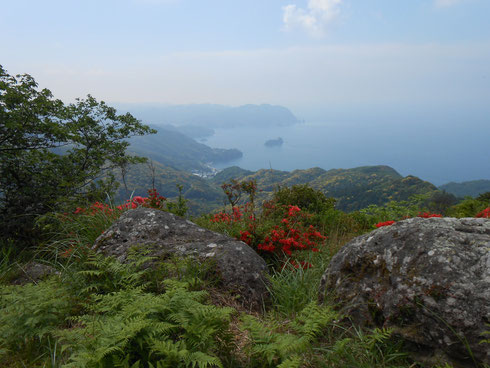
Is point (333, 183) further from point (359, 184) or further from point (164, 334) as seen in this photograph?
point (164, 334)

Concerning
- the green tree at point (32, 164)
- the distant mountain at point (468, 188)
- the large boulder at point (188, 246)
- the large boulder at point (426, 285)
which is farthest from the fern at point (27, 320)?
the distant mountain at point (468, 188)

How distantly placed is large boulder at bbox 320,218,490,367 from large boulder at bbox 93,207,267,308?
3.11 ft

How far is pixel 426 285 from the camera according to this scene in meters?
2.43

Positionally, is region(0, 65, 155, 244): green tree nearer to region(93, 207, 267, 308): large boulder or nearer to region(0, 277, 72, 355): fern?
region(93, 207, 267, 308): large boulder

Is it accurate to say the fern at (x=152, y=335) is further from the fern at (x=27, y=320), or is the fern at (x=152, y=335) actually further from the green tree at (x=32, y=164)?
the green tree at (x=32, y=164)

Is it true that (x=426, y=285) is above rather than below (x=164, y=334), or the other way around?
above

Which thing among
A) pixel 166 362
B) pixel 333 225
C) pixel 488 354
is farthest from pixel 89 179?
pixel 488 354

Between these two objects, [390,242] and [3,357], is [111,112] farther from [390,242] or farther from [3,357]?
[390,242]

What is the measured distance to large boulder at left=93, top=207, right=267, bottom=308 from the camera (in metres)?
3.60

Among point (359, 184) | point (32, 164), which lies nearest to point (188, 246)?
point (32, 164)

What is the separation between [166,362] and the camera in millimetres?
1816

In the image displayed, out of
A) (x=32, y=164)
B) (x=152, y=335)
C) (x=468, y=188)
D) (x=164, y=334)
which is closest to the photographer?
(x=152, y=335)

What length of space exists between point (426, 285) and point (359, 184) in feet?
297

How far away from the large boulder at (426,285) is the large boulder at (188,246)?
95cm
